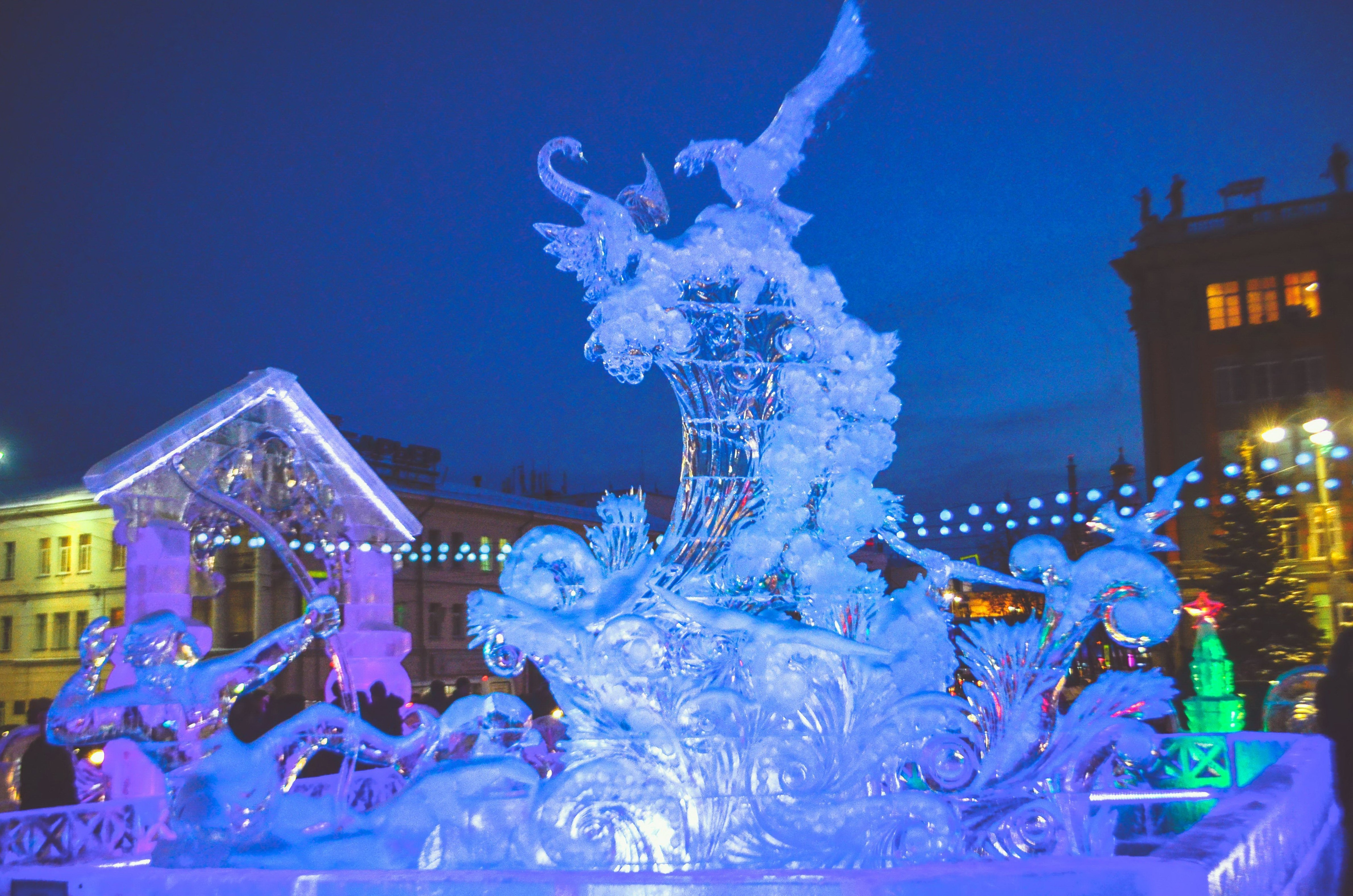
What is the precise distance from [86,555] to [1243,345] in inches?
1266

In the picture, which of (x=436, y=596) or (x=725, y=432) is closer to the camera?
(x=725, y=432)

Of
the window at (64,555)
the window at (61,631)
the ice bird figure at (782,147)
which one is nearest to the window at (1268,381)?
the ice bird figure at (782,147)

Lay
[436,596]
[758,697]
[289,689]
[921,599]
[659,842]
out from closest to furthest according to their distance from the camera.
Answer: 1. [659,842]
2. [758,697]
3. [921,599]
4. [289,689]
5. [436,596]

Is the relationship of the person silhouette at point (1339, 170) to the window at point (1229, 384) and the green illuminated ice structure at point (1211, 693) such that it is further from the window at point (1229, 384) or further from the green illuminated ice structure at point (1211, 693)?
the green illuminated ice structure at point (1211, 693)

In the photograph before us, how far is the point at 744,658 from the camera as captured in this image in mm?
6113

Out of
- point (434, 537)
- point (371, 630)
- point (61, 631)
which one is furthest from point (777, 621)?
point (61, 631)

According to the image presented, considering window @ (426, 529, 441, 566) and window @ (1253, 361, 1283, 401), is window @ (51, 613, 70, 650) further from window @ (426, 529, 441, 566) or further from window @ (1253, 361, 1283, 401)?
window @ (1253, 361, 1283, 401)

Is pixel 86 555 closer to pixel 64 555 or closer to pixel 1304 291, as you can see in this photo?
pixel 64 555

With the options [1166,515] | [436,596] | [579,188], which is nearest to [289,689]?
[436,596]

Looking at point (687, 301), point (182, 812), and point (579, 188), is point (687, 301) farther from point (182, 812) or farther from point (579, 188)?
point (182, 812)

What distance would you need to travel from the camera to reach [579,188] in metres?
7.46

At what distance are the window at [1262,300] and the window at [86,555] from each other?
32.2 meters

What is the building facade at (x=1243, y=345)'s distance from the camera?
2869 cm

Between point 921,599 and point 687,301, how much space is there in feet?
7.67
